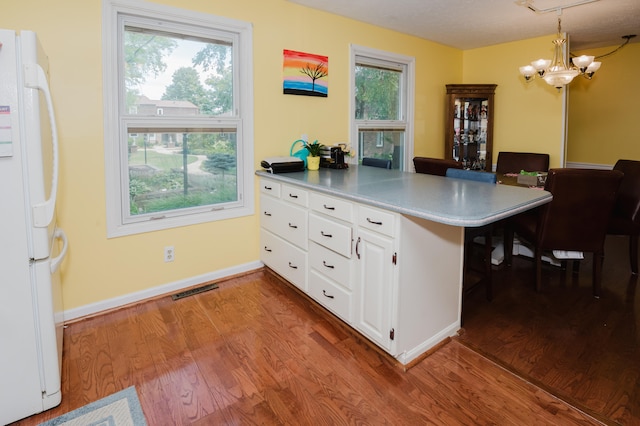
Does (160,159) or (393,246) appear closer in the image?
(393,246)

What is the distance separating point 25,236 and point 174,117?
1.42m

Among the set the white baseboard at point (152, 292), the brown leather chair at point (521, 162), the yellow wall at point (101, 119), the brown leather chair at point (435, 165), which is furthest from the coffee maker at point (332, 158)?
the brown leather chair at point (521, 162)

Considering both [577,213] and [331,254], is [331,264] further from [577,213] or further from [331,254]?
[577,213]

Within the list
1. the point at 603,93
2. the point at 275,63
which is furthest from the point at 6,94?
the point at 603,93

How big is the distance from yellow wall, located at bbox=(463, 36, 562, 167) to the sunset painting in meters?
2.59

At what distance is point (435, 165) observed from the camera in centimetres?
320

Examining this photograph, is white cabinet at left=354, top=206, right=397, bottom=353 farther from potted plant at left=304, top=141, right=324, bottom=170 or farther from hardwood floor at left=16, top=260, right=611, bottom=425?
potted plant at left=304, top=141, right=324, bottom=170

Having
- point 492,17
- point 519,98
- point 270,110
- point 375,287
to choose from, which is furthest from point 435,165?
point 519,98

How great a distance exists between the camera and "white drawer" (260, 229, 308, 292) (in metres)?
2.66

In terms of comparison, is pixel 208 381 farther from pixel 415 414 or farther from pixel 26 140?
pixel 26 140

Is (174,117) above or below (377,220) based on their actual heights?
above

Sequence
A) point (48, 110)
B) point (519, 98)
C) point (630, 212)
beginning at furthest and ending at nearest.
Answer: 1. point (519, 98)
2. point (630, 212)
3. point (48, 110)

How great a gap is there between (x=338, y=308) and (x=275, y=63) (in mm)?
2104

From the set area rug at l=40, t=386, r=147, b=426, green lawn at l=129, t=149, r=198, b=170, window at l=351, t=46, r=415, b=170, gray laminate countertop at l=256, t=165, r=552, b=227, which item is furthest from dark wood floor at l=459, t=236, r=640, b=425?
green lawn at l=129, t=149, r=198, b=170
